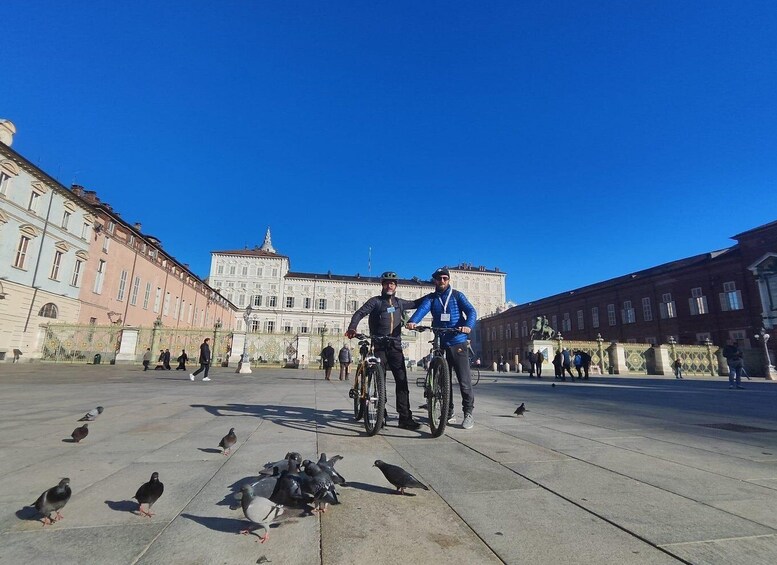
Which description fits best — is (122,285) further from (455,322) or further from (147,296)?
(455,322)

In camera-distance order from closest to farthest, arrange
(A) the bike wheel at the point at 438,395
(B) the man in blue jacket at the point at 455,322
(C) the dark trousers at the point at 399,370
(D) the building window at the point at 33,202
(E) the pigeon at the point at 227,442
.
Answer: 1. (E) the pigeon at the point at 227,442
2. (A) the bike wheel at the point at 438,395
3. (C) the dark trousers at the point at 399,370
4. (B) the man in blue jacket at the point at 455,322
5. (D) the building window at the point at 33,202

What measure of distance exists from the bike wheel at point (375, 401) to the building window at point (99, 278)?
38.5m

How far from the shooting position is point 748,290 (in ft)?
118

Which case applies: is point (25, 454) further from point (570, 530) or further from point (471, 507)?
point (570, 530)

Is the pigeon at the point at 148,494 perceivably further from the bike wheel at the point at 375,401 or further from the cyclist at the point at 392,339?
the cyclist at the point at 392,339

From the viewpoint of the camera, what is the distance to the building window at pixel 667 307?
4335 centimetres

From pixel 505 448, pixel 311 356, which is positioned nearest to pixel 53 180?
pixel 311 356

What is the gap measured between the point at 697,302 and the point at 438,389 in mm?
48005

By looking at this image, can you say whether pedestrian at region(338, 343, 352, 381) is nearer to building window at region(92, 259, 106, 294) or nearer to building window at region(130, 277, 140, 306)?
building window at region(92, 259, 106, 294)

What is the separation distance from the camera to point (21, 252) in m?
26.3

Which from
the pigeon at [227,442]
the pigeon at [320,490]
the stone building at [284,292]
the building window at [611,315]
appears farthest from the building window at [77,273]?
the building window at [611,315]

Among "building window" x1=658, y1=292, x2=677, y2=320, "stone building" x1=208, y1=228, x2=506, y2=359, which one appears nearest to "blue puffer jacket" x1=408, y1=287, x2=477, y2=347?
"building window" x1=658, y1=292, x2=677, y2=320

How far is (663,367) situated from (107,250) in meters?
49.2

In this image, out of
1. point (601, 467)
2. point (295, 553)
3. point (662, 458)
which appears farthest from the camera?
point (662, 458)
